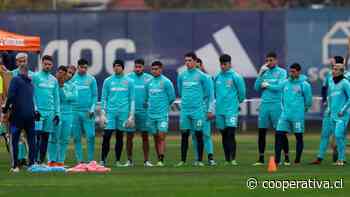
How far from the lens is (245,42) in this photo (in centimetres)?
4831

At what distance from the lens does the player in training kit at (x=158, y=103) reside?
95.0 feet

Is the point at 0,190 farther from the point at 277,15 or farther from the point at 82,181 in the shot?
the point at 277,15

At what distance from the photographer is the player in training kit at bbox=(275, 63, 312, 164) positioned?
29000 millimetres

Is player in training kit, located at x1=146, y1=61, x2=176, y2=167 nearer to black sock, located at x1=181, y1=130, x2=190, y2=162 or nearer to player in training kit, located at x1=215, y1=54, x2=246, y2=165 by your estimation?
black sock, located at x1=181, y1=130, x2=190, y2=162

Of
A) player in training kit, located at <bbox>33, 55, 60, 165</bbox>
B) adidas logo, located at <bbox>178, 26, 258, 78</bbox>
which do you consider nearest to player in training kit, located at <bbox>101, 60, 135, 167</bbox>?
player in training kit, located at <bbox>33, 55, 60, 165</bbox>

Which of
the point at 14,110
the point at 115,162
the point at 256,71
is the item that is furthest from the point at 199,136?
the point at 256,71

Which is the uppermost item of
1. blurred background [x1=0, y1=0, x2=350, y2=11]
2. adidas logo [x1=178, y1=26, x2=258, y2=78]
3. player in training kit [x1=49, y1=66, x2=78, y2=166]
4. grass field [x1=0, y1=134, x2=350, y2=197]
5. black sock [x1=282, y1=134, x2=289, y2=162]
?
blurred background [x1=0, y1=0, x2=350, y2=11]

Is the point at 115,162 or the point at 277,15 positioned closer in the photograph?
the point at 115,162

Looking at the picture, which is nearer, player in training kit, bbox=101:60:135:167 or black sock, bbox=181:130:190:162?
black sock, bbox=181:130:190:162

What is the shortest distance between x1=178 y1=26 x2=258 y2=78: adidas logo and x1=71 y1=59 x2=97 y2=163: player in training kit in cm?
1850

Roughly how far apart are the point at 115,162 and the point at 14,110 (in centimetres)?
428

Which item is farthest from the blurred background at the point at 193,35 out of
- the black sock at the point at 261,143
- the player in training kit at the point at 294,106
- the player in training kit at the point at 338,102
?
the player in training kit at the point at 338,102

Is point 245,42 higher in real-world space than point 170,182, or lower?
higher

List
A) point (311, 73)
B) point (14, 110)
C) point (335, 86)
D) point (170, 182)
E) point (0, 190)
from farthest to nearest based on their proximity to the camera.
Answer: point (311, 73), point (335, 86), point (14, 110), point (170, 182), point (0, 190)
